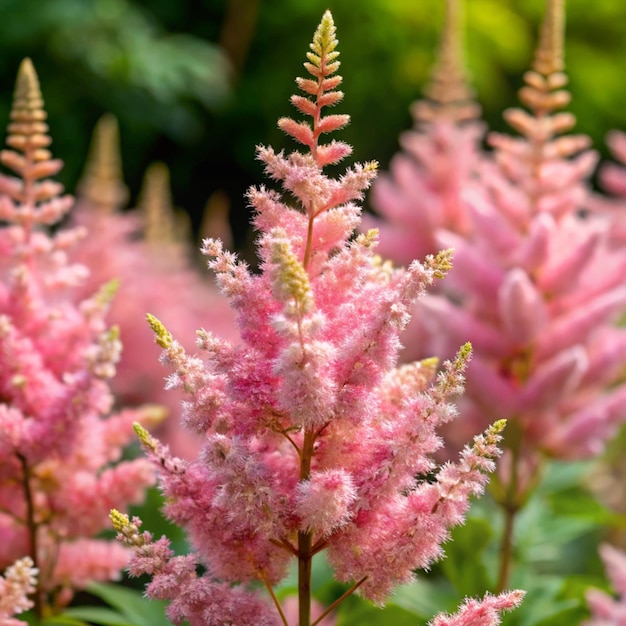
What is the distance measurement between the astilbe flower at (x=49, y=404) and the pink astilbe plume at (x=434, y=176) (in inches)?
33.4

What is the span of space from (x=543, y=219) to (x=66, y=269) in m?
0.68

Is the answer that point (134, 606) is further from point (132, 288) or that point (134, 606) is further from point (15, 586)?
point (132, 288)

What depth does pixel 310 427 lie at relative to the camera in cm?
72

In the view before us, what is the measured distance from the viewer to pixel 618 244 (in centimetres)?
206

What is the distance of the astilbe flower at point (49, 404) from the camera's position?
3.29 feet

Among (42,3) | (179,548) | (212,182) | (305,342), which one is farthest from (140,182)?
(305,342)

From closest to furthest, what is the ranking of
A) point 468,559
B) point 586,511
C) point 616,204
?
1. point 468,559
2. point 586,511
3. point 616,204

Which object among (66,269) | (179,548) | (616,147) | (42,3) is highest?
(42,3)

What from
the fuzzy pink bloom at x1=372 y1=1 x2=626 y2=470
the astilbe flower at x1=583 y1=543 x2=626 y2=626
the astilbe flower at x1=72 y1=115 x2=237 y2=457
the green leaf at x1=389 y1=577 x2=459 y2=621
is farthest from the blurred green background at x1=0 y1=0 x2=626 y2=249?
the astilbe flower at x1=583 y1=543 x2=626 y2=626

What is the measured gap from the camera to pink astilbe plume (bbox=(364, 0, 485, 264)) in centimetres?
187

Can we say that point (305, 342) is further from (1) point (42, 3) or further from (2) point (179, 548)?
(1) point (42, 3)

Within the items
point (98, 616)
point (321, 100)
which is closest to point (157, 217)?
point (98, 616)

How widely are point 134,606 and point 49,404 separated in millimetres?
381

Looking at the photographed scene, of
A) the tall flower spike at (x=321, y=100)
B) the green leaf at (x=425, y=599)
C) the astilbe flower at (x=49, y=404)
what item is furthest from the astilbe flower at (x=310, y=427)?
the green leaf at (x=425, y=599)
